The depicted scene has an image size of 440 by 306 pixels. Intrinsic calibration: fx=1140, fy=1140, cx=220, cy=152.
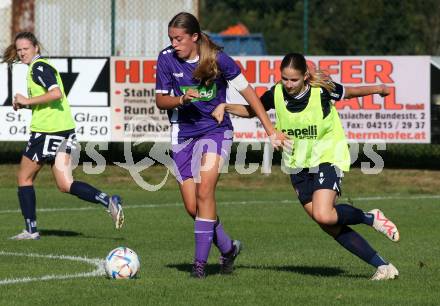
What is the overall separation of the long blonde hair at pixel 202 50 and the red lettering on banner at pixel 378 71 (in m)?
11.1

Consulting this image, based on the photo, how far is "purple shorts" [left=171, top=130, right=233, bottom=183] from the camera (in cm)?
891

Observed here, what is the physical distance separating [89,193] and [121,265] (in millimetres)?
3237

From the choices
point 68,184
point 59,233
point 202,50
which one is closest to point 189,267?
point 202,50

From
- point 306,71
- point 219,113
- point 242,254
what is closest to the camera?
point 219,113

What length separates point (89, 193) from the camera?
Answer: 39.2 ft

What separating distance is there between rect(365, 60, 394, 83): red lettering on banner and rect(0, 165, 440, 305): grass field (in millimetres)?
1719

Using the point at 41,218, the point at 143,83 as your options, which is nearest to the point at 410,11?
the point at 143,83

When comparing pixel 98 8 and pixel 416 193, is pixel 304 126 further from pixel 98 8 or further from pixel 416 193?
pixel 98 8

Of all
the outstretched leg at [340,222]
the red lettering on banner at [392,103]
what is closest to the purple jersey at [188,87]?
the outstretched leg at [340,222]

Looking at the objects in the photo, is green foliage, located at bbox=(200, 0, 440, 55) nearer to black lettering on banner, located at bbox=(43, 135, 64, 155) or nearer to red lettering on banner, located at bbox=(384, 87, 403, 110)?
red lettering on banner, located at bbox=(384, 87, 403, 110)

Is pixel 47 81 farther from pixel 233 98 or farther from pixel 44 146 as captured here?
pixel 233 98

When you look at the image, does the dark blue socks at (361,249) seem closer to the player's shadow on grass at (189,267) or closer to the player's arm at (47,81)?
the player's shadow on grass at (189,267)

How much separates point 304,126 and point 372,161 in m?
12.1

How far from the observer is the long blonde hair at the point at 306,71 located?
339 inches
